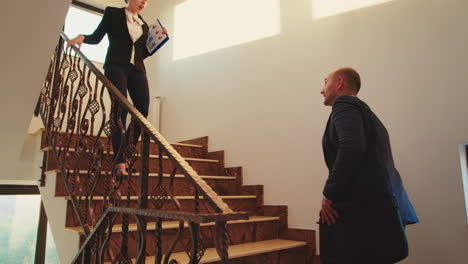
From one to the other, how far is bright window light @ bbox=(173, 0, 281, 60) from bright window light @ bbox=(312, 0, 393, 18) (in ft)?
1.43

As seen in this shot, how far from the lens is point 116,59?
2.47 m

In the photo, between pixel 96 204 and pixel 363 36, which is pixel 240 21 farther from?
pixel 96 204

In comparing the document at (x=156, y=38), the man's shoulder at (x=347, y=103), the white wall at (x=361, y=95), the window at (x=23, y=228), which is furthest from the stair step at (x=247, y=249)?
the window at (x=23, y=228)

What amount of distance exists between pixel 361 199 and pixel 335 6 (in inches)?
89.7

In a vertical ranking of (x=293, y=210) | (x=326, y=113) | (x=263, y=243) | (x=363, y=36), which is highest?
(x=363, y=36)

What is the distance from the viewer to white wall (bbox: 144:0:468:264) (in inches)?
96.4

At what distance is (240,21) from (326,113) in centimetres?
161

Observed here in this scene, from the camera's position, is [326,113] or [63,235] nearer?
[63,235]

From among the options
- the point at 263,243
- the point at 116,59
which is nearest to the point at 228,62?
the point at 116,59

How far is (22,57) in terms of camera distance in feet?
7.62

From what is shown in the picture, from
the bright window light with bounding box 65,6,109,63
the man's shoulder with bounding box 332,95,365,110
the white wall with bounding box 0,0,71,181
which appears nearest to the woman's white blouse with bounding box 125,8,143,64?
the white wall with bounding box 0,0,71,181

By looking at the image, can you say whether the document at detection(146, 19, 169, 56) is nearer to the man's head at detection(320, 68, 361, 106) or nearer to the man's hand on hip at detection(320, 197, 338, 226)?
the man's head at detection(320, 68, 361, 106)

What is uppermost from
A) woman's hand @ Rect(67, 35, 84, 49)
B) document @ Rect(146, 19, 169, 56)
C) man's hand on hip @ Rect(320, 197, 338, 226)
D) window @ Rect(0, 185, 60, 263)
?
document @ Rect(146, 19, 169, 56)

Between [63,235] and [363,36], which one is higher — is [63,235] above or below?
below
